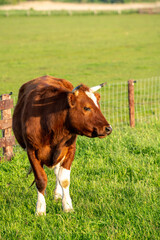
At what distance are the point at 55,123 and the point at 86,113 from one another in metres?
0.48

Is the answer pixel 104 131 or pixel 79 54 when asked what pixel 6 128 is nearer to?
pixel 104 131

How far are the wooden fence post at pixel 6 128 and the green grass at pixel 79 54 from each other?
687 cm

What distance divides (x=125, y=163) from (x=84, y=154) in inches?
38.8

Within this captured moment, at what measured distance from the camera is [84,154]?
769 centimetres

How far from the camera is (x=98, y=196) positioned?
5676 millimetres

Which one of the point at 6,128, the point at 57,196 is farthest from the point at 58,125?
the point at 6,128

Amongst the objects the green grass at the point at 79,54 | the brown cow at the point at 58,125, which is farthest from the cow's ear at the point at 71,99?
the green grass at the point at 79,54

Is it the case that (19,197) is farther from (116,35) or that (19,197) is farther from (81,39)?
(116,35)

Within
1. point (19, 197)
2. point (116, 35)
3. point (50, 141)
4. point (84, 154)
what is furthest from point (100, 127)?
point (116, 35)

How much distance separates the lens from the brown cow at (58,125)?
499cm

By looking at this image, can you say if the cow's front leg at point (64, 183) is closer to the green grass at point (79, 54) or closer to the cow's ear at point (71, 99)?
the cow's ear at point (71, 99)

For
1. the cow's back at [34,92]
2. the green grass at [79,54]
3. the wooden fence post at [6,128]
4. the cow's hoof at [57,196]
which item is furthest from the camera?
the green grass at [79,54]

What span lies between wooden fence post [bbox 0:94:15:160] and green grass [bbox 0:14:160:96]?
6873 mm

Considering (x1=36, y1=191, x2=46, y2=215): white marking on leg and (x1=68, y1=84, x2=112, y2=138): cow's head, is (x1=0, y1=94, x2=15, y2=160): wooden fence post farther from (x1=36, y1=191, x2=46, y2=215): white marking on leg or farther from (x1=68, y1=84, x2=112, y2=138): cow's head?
(x1=68, y1=84, x2=112, y2=138): cow's head
